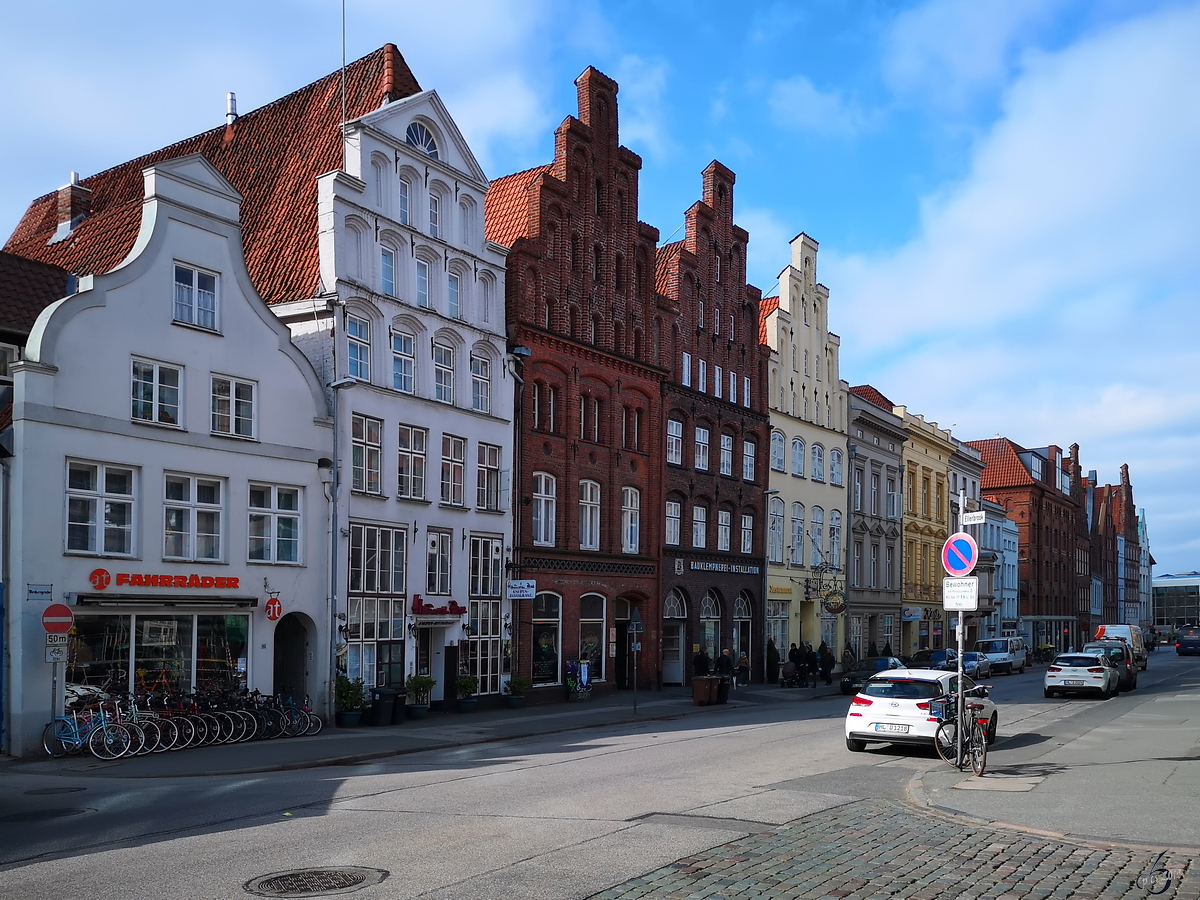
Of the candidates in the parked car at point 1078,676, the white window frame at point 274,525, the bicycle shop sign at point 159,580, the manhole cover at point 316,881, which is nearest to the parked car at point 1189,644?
the parked car at point 1078,676

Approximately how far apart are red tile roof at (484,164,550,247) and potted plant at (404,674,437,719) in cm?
1393

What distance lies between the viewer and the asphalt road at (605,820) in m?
10.2

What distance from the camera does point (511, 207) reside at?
39.0 meters

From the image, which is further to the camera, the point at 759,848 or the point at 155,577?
the point at 155,577

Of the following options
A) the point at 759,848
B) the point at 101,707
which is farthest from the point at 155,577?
the point at 759,848

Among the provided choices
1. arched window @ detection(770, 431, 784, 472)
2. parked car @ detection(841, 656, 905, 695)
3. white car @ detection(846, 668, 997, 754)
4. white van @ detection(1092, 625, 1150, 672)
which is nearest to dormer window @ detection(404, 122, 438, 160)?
white car @ detection(846, 668, 997, 754)

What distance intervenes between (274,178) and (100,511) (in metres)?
13.5

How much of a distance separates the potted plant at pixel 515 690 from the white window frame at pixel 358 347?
969cm

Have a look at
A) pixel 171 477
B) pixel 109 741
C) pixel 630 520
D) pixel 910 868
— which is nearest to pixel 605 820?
pixel 910 868

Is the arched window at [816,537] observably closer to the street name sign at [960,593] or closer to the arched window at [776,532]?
the arched window at [776,532]

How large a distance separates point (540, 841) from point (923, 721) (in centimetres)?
1063

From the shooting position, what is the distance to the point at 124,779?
18.6 m

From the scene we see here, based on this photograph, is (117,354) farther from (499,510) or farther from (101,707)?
(499,510)

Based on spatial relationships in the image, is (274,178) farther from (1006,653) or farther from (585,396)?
(1006,653)
